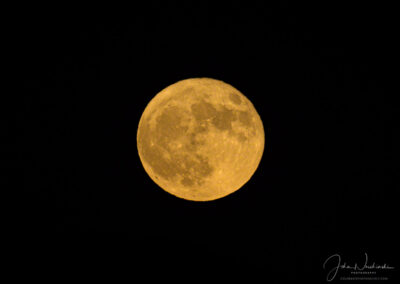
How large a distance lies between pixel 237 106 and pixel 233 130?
410 mm

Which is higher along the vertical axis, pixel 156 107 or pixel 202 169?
pixel 156 107

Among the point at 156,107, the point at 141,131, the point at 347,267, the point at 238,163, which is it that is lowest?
the point at 347,267

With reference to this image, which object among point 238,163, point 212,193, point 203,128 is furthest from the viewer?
point 212,193

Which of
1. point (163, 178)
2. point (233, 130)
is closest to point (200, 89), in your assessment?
point (233, 130)

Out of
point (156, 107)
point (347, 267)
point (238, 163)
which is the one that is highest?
point (156, 107)

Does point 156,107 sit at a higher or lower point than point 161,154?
higher

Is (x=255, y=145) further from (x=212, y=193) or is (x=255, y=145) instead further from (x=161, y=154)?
(x=161, y=154)

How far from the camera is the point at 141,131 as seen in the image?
3.89m

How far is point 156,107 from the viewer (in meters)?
3.69

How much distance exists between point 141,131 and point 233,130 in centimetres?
139

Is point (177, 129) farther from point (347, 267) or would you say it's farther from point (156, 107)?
point (347, 267)

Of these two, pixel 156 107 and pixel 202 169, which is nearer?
pixel 202 169

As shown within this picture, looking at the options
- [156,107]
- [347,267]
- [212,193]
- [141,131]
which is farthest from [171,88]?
[347,267]

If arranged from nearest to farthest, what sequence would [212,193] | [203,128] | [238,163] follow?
1. [203,128]
2. [238,163]
3. [212,193]
